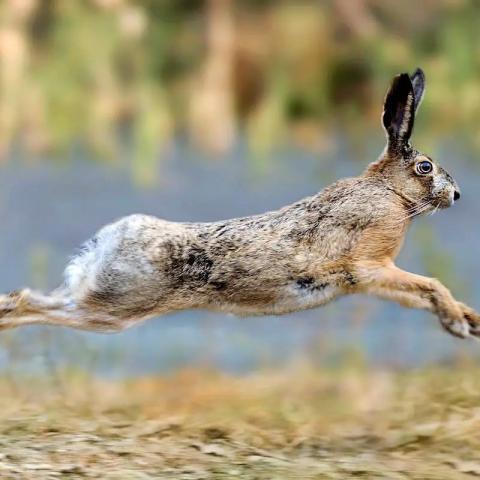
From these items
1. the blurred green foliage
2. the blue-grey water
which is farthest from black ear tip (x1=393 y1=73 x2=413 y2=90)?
the blurred green foliage

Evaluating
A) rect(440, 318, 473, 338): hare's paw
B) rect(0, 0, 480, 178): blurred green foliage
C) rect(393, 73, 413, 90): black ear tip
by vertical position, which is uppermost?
rect(0, 0, 480, 178): blurred green foliage

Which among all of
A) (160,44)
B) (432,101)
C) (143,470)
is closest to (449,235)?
(432,101)

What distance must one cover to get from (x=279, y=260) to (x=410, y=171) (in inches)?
9.8

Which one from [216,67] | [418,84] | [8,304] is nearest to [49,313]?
[8,304]

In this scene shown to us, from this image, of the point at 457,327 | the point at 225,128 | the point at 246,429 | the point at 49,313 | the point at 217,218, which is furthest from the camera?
the point at 225,128

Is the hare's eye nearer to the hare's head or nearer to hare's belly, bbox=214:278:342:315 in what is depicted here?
the hare's head

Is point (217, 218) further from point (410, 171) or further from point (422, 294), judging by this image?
point (422, 294)

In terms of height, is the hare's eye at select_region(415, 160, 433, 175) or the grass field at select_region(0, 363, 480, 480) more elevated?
the hare's eye at select_region(415, 160, 433, 175)

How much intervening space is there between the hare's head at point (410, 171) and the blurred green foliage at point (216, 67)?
160cm

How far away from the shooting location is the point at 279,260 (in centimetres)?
191

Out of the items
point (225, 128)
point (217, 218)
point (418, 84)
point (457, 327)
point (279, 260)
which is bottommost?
point (457, 327)

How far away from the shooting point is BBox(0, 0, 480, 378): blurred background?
336 centimetres

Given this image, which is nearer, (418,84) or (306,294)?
(306,294)

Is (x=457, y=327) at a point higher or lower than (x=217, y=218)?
lower
